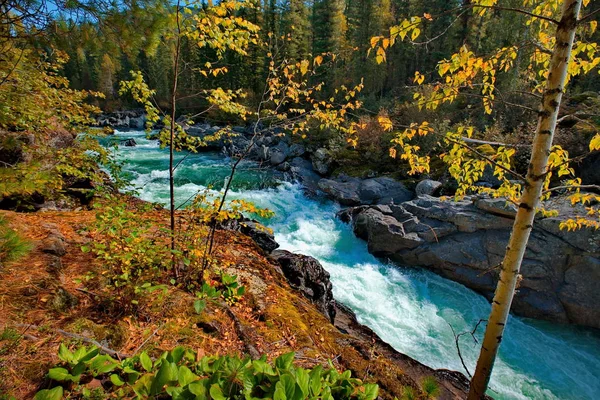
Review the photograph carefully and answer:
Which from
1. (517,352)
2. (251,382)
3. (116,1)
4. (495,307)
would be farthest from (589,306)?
(116,1)

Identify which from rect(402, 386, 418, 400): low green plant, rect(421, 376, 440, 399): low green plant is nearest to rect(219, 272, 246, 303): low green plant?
rect(402, 386, 418, 400): low green plant

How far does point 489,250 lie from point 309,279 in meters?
5.70

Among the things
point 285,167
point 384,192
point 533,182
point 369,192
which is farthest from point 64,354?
point 285,167

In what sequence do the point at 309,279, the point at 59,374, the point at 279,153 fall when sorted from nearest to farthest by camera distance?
the point at 59,374, the point at 309,279, the point at 279,153

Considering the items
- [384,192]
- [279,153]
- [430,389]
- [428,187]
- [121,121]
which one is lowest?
[430,389]

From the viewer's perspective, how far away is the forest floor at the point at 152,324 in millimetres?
2004

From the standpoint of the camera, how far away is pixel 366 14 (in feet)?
111

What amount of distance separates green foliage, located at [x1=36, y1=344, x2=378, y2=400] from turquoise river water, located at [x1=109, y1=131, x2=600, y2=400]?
7.83 feet

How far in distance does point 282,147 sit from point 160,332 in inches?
730

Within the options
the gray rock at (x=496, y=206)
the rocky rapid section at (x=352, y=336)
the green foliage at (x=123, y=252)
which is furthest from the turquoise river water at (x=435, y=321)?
the gray rock at (x=496, y=206)

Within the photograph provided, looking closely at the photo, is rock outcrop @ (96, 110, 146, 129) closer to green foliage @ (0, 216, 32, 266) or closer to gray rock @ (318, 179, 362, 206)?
gray rock @ (318, 179, 362, 206)

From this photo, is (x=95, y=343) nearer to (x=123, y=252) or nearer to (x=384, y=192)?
(x=123, y=252)

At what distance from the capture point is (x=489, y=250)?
316 inches

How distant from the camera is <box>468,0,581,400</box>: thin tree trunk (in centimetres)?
192
